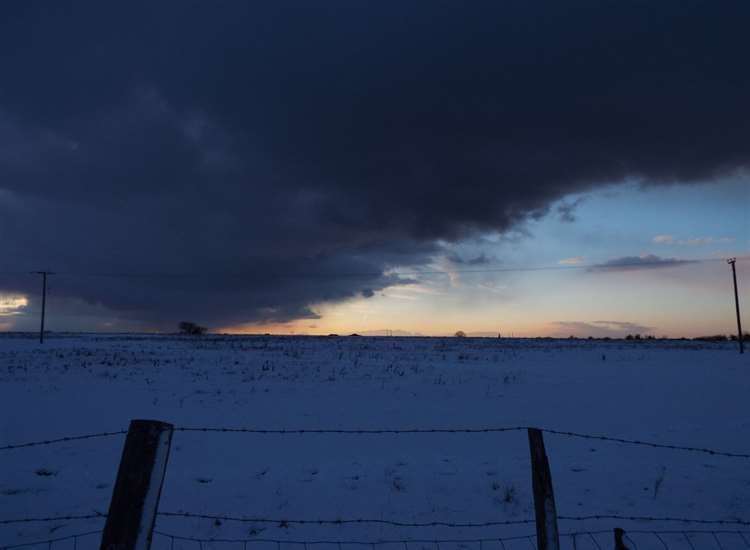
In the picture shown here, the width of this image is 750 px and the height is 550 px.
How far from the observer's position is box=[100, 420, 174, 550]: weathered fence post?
152 inches

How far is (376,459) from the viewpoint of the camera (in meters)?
11.2

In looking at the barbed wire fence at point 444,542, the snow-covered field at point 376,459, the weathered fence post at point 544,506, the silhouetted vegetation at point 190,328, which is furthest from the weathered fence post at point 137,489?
the silhouetted vegetation at point 190,328

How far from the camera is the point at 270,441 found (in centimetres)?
1252

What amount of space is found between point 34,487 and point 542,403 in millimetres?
14132

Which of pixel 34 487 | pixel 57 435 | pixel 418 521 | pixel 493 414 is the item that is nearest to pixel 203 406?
pixel 57 435

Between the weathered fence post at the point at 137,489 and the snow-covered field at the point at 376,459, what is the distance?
367 centimetres

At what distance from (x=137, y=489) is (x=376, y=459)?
780cm

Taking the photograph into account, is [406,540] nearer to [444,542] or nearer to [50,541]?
[444,542]

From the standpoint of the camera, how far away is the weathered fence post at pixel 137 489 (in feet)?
12.7

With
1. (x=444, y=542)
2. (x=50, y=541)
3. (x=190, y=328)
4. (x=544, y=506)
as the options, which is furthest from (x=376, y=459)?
(x=190, y=328)

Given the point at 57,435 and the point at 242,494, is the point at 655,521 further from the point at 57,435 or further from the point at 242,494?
the point at 57,435

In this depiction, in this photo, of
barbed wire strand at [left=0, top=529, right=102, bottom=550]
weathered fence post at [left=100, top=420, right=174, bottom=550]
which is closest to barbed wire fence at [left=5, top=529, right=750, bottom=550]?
barbed wire strand at [left=0, top=529, right=102, bottom=550]

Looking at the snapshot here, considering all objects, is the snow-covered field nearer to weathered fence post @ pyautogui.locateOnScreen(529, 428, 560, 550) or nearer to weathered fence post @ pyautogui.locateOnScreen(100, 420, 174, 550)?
weathered fence post @ pyautogui.locateOnScreen(529, 428, 560, 550)

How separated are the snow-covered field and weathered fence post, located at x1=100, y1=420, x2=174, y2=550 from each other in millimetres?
3671
